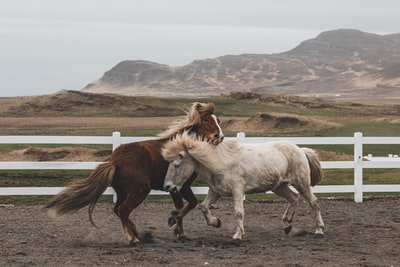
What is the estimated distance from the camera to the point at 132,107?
49375 millimetres

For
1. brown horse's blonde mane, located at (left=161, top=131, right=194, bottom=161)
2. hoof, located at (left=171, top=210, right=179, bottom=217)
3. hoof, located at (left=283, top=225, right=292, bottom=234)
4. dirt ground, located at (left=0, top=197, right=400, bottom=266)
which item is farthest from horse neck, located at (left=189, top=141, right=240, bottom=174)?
hoof, located at (left=283, top=225, right=292, bottom=234)

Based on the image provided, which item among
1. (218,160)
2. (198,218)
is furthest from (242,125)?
(218,160)

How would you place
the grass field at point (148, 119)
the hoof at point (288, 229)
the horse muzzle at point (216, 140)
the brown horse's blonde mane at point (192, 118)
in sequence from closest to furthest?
1. the horse muzzle at point (216, 140)
2. the brown horse's blonde mane at point (192, 118)
3. the hoof at point (288, 229)
4. the grass field at point (148, 119)

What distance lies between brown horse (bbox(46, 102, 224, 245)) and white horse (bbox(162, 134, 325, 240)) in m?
0.23

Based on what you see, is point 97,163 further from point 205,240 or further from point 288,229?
point 288,229

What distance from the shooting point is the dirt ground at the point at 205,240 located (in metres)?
8.06

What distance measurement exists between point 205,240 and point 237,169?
1.10 meters

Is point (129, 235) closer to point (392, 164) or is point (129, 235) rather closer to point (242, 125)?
point (392, 164)

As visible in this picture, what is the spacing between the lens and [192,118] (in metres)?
9.51

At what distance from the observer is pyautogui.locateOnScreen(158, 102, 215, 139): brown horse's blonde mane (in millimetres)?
9453

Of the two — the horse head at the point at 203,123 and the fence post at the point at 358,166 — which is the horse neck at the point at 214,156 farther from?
the fence post at the point at 358,166

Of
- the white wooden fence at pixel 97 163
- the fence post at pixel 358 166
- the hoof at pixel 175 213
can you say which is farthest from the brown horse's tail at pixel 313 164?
the fence post at pixel 358 166

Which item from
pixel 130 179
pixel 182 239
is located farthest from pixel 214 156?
pixel 182 239

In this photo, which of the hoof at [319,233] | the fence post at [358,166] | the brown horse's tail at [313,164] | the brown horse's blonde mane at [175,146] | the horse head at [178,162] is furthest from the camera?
the fence post at [358,166]
